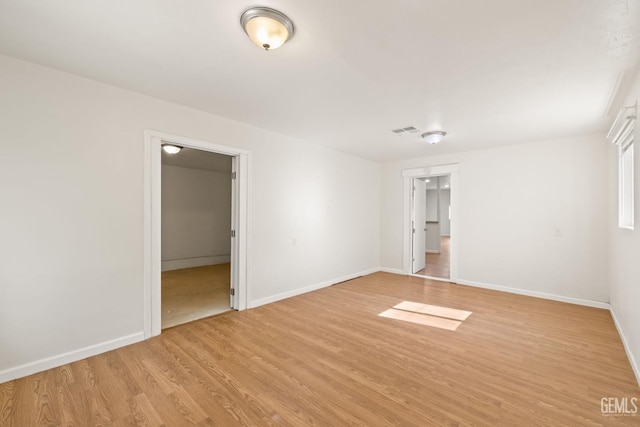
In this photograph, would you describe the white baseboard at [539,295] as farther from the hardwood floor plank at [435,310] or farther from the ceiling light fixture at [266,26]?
the ceiling light fixture at [266,26]

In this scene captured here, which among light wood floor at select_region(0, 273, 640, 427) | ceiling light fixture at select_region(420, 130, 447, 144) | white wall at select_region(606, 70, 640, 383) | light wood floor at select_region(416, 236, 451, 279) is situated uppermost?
ceiling light fixture at select_region(420, 130, 447, 144)

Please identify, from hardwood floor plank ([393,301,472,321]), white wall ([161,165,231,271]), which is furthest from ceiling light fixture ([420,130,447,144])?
white wall ([161,165,231,271])

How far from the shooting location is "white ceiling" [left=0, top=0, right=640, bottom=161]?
1.65m

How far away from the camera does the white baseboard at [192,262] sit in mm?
6621

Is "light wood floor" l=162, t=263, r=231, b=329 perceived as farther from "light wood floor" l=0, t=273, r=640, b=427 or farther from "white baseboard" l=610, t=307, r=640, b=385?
"white baseboard" l=610, t=307, r=640, b=385

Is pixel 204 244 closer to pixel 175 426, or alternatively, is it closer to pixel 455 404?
pixel 175 426

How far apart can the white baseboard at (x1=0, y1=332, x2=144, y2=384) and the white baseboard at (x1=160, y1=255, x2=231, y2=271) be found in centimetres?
416

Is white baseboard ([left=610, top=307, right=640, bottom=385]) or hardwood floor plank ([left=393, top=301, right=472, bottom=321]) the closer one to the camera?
white baseboard ([left=610, top=307, right=640, bottom=385])

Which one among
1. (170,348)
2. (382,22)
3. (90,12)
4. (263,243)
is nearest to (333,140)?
(263,243)

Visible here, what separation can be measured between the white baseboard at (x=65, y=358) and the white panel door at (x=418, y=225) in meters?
5.22

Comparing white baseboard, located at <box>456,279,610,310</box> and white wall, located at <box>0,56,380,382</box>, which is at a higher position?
white wall, located at <box>0,56,380,382</box>

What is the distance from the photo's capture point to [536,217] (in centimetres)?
448

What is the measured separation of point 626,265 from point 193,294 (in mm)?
5597

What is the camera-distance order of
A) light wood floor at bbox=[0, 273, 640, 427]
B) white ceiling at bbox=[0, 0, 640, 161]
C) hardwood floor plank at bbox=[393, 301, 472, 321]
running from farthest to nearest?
hardwood floor plank at bbox=[393, 301, 472, 321]
light wood floor at bbox=[0, 273, 640, 427]
white ceiling at bbox=[0, 0, 640, 161]
